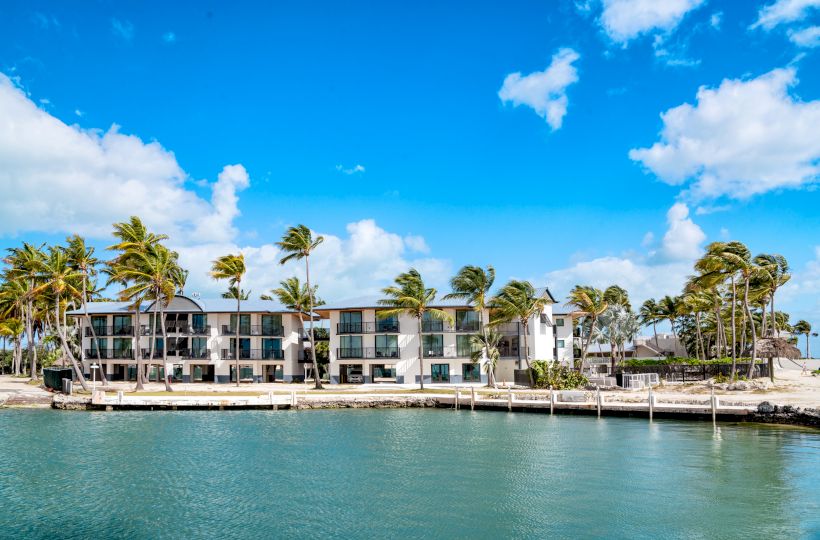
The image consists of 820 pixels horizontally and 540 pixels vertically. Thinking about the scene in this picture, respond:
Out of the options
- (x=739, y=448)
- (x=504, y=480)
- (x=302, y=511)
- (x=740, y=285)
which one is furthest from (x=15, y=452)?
(x=740, y=285)

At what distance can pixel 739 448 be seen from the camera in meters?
31.1

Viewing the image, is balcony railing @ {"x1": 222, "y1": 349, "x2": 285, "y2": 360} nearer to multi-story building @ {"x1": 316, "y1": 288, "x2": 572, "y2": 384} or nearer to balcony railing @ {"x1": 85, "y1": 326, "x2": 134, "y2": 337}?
multi-story building @ {"x1": 316, "y1": 288, "x2": 572, "y2": 384}

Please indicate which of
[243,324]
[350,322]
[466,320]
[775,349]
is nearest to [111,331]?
[243,324]

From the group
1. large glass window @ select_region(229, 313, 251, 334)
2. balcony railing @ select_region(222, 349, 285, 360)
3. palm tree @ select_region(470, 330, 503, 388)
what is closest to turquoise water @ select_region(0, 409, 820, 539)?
palm tree @ select_region(470, 330, 503, 388)

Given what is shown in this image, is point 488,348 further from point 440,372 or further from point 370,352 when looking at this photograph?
point 370,352

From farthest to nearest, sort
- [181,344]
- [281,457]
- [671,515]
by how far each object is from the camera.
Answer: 1. [181,344]
2. [281,457]
3. [671,515]

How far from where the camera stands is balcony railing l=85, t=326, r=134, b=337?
232 feet

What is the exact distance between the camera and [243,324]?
70.2 metres

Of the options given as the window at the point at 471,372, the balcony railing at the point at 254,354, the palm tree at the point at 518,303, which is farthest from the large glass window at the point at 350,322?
the palm tree at the point at 518,303

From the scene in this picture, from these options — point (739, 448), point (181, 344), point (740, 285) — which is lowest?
point (739, 448)

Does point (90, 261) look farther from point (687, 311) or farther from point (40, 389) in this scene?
point (687, 311)

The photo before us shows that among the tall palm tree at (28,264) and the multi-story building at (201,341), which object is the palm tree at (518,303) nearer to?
the multi-story building at (201,341)

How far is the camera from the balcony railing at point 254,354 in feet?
227

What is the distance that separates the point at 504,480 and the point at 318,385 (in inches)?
1469
